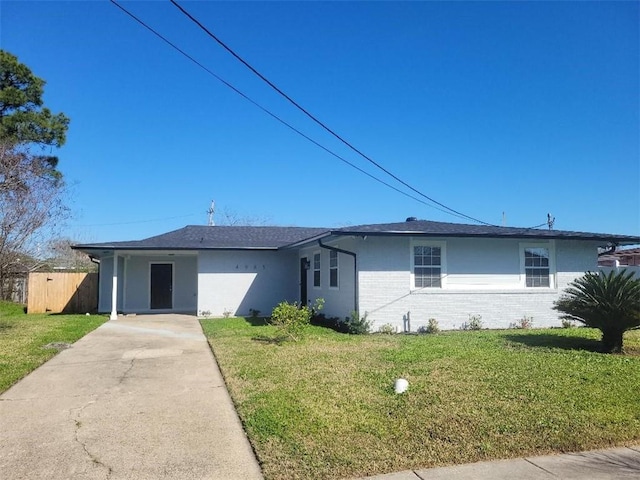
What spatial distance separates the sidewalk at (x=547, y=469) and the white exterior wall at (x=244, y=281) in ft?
50.5

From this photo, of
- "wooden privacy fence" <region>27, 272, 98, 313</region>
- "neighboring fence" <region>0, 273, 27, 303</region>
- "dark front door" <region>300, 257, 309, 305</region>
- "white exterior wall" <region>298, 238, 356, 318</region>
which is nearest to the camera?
"white exterior wall" <region>298, 238, 356, 318</region>

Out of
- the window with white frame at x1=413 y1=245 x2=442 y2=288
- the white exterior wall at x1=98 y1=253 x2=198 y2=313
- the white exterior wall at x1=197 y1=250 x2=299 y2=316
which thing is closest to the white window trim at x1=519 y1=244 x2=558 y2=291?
the window with white frame at x1=413 y1=245 x2=442 y2=288

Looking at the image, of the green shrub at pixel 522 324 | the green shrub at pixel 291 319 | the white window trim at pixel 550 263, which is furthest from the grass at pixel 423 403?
the white window trim at pixel 550 263

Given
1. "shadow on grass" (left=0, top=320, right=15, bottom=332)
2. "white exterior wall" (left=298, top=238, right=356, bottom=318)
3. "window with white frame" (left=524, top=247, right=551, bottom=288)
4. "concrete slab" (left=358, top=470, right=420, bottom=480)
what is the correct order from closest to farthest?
"concrete slab" (left=358, top=470, right=420, bottom=480)
"white exterior wall" (left=298, top=238, right=356, bottom=318)
"shadow on grass" (left=0, top=320, right=15, bottom=332)
"window with white frame" (left=524, top=247, right=551, bottom=288)

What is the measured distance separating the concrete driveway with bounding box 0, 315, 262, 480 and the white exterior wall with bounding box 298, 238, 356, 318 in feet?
16.8

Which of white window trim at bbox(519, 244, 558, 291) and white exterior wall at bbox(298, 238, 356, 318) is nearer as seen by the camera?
white exterior wall at bbox(298, 238, 356, 318)

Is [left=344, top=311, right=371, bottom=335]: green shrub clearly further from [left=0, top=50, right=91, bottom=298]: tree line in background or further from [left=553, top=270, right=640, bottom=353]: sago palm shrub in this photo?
[left=0, top=50, right=91, bottom=298]: tree line in background

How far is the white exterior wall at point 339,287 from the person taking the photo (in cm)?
1349

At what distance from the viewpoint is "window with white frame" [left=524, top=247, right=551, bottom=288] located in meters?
14.2

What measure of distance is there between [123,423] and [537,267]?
12.3m

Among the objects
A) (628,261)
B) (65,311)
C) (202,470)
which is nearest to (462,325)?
(202,470)

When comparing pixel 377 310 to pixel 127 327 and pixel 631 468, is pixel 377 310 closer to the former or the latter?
pixel 127 327

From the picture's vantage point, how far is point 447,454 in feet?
14.2

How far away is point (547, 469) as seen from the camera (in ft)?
13.3
